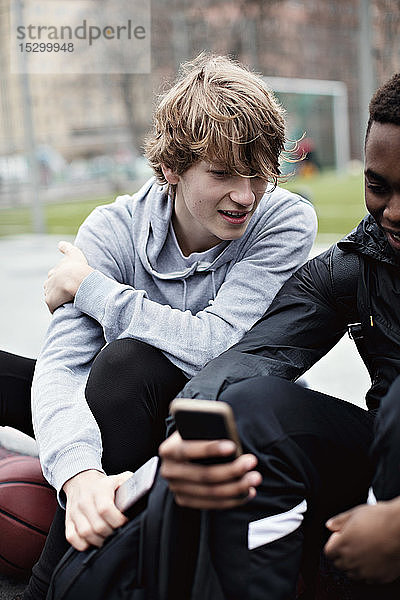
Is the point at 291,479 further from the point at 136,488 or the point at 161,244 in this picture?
the point at 161,244

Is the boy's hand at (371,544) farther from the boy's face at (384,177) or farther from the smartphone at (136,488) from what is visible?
the boy's face at (384,177)

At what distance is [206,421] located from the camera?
1090 mm

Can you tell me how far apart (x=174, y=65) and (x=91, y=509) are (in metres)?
21.3

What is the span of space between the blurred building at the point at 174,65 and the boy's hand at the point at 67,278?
20738 millimetres

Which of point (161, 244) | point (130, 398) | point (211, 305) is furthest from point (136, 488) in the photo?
point (161, 244)

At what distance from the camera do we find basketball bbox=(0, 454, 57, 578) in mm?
1810

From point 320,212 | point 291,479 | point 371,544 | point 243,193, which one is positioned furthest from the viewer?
point 320,212

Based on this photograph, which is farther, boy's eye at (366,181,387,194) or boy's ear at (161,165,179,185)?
boy's ear at (161,165,179,185)

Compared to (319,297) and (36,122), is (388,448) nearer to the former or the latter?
(319,297)

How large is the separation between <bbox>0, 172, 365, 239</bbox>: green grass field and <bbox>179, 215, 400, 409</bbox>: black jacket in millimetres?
7890

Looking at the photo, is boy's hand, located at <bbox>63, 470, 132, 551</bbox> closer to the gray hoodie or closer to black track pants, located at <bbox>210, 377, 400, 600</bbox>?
the gray hoodie

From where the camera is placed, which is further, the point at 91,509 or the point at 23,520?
the point at 23,520

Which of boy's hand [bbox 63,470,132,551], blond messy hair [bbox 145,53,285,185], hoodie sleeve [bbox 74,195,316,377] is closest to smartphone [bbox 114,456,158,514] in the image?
boy's hand [bbox 63,470,132,551]

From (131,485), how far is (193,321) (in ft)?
1.55
